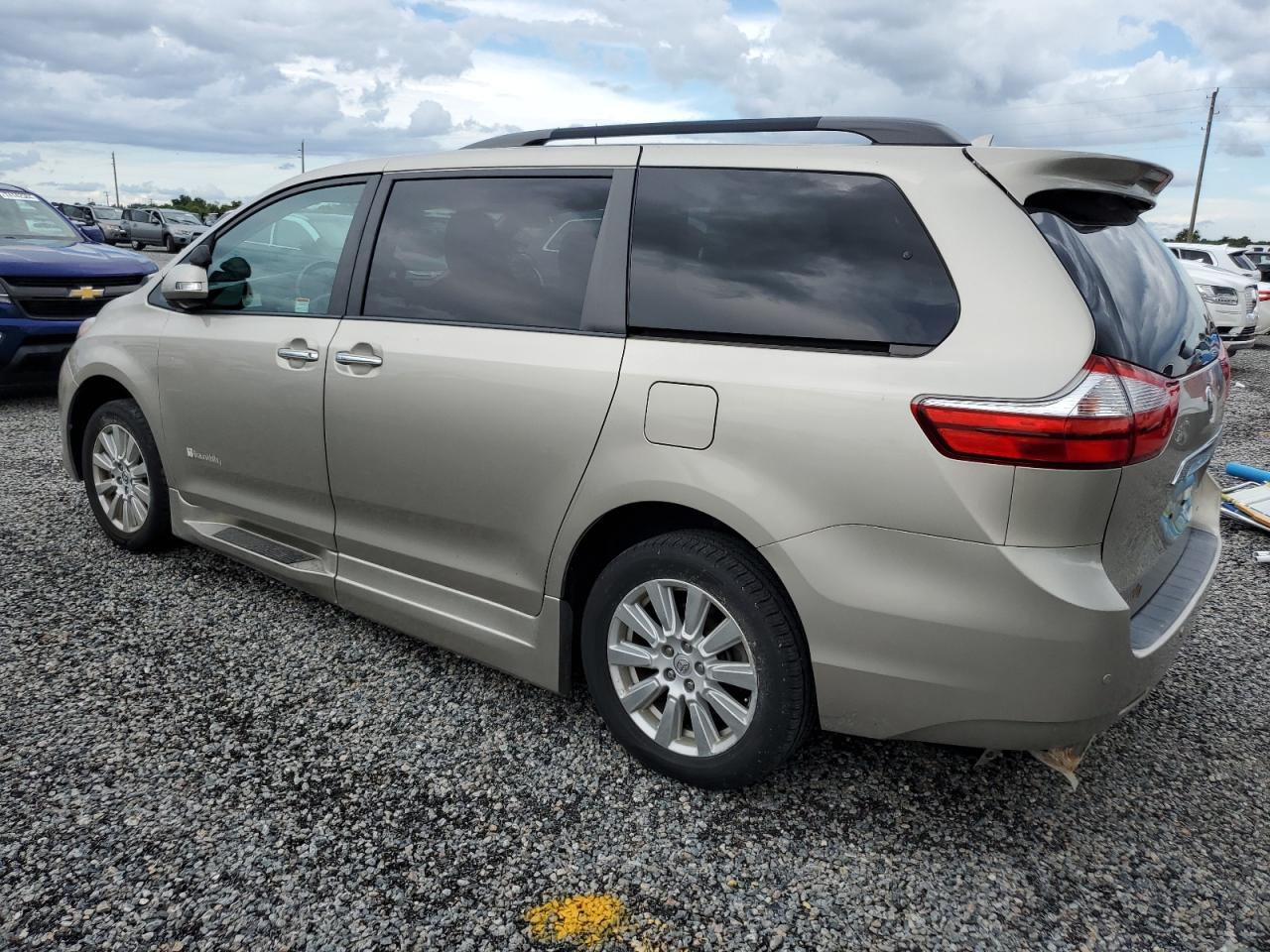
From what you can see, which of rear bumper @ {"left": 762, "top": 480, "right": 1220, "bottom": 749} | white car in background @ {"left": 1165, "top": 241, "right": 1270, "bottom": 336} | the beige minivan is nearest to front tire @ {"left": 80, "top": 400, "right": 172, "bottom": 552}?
the beige minivan

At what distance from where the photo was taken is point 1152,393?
2.11 meters

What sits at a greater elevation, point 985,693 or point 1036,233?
point 1036,233

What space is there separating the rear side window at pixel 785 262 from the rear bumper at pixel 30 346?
6624mm

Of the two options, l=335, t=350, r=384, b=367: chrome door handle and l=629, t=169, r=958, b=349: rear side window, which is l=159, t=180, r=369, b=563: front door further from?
l=629, t=169, r=958, b=349: rear side window

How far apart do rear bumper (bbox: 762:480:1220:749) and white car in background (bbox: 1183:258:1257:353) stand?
12.2m

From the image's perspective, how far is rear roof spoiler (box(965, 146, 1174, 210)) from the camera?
216 centimetres

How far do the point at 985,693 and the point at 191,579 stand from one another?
11.0 ft

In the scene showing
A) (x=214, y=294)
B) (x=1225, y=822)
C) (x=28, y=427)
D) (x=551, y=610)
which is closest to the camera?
(x=1225, y=822)

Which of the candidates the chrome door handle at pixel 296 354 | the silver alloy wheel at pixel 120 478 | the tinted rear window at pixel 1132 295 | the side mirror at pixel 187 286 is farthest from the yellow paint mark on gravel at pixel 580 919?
the silver alloy wheel at pixel 120 478

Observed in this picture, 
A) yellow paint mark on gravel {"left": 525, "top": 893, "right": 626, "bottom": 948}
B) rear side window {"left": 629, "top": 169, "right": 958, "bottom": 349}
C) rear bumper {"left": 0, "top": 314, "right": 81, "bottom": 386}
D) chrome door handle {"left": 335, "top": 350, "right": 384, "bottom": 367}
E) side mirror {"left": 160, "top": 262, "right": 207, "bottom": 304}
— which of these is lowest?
yellow paint mark on gravel {"left": 525, "top": 893, "right": 626, "bottom": 948}

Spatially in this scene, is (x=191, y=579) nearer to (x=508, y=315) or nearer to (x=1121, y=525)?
(x=508, y=315)

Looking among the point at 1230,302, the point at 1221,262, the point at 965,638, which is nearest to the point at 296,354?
the point at 965,638

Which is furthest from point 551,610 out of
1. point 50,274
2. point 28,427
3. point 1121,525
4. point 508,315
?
point 50,274

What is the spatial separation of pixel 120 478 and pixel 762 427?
3327 mm
